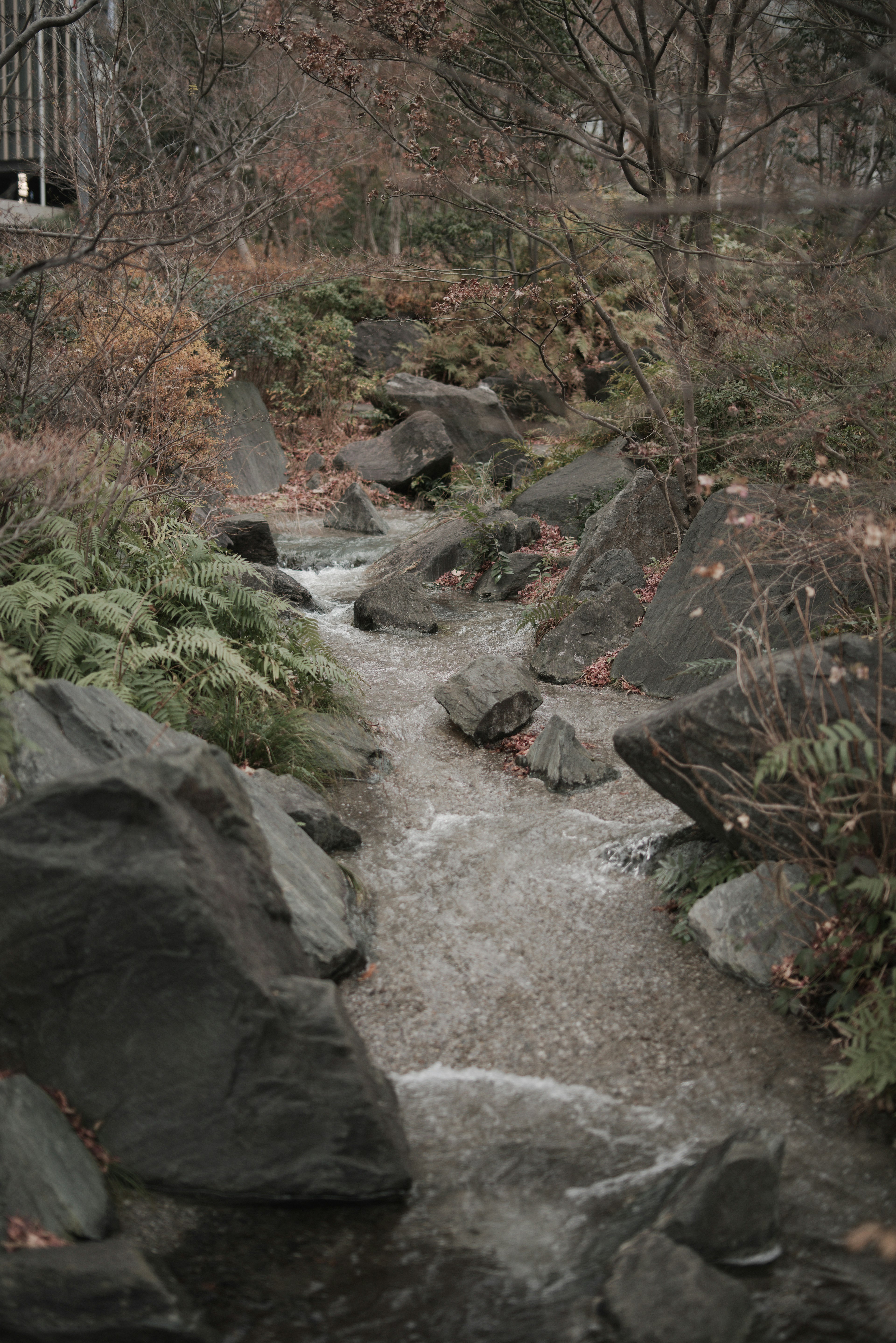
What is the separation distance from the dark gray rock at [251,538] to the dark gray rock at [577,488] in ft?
9.82

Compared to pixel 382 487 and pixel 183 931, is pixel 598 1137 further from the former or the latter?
pixel 382 487

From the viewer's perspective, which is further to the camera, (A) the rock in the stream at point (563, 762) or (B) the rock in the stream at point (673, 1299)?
(A) the rock in the stream at point (563, 762)

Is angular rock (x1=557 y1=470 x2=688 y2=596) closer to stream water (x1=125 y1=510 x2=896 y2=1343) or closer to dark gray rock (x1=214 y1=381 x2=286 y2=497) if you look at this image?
stream water (x1=125 y1=510 x2=896 y2=1343)

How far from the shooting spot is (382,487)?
15438 millimetres

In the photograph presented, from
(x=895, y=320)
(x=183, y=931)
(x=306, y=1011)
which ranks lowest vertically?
(x=306, y=1011)

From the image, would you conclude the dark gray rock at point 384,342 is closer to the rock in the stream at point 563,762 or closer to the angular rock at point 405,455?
the angular rock at point 405,455

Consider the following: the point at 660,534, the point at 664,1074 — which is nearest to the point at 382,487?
the point at 660,534

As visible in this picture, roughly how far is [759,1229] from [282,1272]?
1446mm

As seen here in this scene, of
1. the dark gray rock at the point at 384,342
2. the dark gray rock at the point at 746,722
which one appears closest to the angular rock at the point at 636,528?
the dark gray rock at the point at 746,722

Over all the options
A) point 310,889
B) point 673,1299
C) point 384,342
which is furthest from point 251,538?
point 384,342

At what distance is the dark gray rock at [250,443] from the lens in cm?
1473

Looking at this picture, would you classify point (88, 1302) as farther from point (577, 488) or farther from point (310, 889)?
point (577, 488)

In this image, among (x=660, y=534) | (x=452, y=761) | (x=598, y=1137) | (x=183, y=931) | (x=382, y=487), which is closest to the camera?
(x=183, y=931)

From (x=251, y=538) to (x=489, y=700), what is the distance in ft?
16.4
